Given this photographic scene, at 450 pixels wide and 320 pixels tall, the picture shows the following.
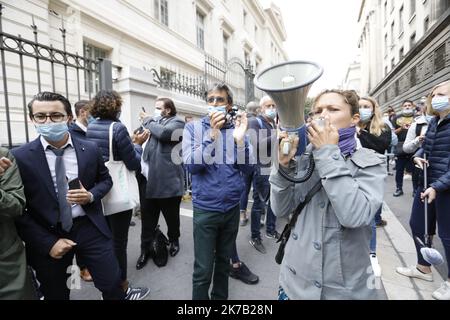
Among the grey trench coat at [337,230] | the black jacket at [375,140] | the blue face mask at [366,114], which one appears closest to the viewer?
the grey trench coat at [337,230]

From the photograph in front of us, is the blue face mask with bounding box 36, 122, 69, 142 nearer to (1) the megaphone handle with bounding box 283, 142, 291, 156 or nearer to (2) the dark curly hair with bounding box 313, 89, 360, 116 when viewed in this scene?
(1) the megaphone handle with bounding box 283, 142, 291, 156

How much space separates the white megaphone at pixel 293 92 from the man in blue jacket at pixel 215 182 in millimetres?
802

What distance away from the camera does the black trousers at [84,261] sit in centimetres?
206

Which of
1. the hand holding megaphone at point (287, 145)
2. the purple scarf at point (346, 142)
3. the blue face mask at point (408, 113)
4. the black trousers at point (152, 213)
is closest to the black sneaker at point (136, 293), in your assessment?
the black trousers at point (152, 213)

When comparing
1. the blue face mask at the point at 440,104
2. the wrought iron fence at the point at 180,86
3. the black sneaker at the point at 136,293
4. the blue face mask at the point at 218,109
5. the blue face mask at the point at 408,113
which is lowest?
the black sneaker at the point at 136,293

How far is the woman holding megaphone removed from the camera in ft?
4.35

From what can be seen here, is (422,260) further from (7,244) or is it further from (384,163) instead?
(7,244)

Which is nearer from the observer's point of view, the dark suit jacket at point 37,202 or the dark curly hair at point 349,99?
the dark curly hair at point 349,99

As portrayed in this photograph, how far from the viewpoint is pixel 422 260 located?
314 centimetres


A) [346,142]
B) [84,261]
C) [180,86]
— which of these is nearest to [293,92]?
[346,142]

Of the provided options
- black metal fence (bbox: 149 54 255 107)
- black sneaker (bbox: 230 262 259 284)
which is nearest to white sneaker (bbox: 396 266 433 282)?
black sneaker (bbox: 230 262 259 284)

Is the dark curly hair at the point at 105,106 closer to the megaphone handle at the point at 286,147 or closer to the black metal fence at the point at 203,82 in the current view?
the megaphone handle at the point at 286,147

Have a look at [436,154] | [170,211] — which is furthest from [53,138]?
[436,154]

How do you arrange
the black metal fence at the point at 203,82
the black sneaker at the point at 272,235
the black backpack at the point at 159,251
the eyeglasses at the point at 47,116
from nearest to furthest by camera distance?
the eyeglasses at the point at 47,116
the black backpack at the point at 159,251
the black sneaker at the point at 272,235
the black metal fence at the point at 203,82
